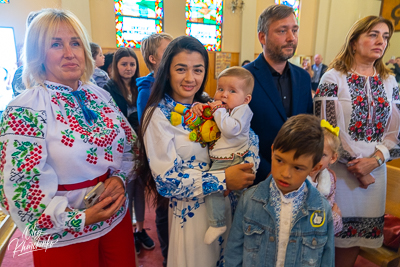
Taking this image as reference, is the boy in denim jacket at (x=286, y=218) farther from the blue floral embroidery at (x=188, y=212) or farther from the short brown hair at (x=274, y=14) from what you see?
the short brown hair at (x=274, y=14)

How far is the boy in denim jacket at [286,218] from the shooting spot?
1088 millimetres

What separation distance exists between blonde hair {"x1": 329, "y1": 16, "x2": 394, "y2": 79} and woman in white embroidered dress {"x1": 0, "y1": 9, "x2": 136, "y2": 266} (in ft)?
5.09

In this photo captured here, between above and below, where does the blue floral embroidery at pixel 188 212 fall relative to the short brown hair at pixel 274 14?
below

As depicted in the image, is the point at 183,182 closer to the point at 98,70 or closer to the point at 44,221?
the point at 44,221

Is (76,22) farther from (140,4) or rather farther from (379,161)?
(140,4)

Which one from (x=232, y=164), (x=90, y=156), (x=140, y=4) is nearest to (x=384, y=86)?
(x=232, y=164)

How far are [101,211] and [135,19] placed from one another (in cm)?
663

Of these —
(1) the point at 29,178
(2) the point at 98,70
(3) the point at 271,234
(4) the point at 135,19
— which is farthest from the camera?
(4) the point at 135,19

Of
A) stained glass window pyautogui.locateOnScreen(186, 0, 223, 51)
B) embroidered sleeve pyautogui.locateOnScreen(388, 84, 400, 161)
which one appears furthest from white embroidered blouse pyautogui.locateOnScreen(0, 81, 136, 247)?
stained glass window pyautogui.locateOnScreen(186, 0, 223, 51)


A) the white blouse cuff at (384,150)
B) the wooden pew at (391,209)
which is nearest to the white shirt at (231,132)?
the white blouse cuff at (384,150)

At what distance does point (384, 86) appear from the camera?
1802mm

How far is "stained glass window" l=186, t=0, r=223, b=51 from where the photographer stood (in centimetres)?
722

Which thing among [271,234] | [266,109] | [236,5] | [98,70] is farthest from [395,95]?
[236,5]

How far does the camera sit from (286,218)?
3.83ft
